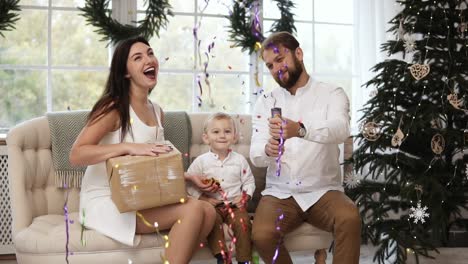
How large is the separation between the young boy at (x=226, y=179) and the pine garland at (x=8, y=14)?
1.63m

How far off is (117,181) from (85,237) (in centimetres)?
35

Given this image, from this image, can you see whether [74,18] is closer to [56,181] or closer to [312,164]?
[56,181]

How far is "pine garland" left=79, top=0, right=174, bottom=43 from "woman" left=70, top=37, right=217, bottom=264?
1.17m

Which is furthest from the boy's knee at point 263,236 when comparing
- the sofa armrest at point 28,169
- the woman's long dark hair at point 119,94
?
the sofa armrest at point 28,169

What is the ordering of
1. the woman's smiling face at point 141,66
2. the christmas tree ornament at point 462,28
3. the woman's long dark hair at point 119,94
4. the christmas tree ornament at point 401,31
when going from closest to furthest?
the woman's long dark hair at point 119,94
the woman's smiling face at point 141,66
the christmas tree ornament at point 462,28
the christmas tree ornament at point 401,31

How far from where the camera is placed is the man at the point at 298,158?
8.16ft

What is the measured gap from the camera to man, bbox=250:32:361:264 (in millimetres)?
2486

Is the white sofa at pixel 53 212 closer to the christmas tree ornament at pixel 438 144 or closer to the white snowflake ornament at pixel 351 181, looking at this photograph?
the white snowflake ornament at pixel 351 181

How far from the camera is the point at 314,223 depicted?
8.68ft

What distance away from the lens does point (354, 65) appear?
4383 millimetres

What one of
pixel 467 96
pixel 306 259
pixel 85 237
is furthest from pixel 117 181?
pixel 467 96

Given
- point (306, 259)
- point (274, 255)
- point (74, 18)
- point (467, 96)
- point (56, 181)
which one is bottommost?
point (306, 259)

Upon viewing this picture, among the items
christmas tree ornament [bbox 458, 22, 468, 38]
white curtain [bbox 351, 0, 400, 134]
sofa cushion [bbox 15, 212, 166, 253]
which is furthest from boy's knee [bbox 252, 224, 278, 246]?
white curtain [bbox 351, 0, 400, 134]

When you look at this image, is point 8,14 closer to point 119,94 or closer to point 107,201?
point 119,94
